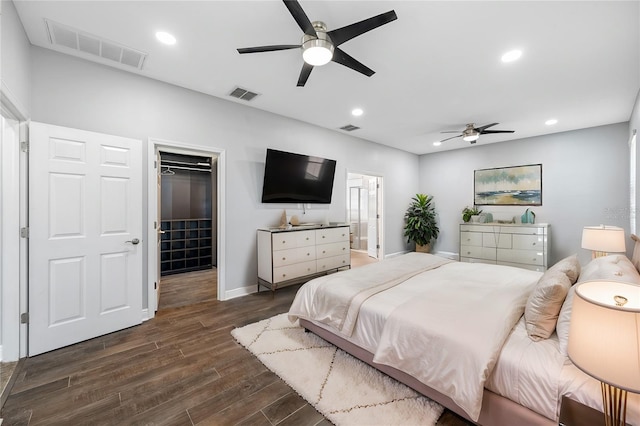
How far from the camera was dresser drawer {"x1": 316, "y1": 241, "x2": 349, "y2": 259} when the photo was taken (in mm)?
4566

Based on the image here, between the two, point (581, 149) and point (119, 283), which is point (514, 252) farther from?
point (119, 283)

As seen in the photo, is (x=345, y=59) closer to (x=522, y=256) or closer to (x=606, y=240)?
(x=606, y=240)

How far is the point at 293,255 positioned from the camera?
13.6 feet

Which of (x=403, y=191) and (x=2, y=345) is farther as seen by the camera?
(x=403, y=191)

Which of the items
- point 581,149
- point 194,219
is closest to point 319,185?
point 194,219

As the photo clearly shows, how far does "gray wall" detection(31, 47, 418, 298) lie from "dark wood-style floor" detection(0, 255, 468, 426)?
1.35 metres

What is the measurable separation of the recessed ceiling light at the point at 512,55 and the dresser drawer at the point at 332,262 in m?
3.56

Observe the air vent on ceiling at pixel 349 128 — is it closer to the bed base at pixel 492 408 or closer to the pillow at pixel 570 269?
the pillow at pixel 570 269

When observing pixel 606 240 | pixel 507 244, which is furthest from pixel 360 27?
pixel 507 244

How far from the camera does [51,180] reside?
8.14 ft

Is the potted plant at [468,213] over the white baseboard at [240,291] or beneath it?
over

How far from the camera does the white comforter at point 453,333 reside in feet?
4.82

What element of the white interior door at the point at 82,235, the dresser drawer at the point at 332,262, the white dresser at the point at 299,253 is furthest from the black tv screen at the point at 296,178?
the white interior door at the point at 82,235

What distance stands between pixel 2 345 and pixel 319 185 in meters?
4.09
